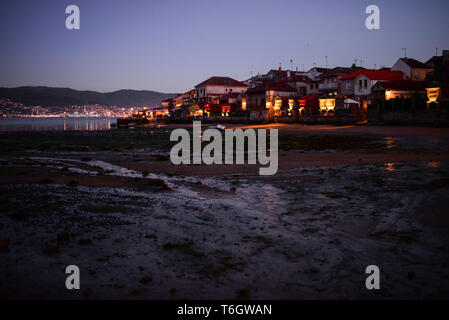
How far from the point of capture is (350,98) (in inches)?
2467

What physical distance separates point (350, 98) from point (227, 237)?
63791 millimetres

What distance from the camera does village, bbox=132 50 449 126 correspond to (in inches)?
1585

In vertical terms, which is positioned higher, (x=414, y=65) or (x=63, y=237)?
(x=414, y=65)

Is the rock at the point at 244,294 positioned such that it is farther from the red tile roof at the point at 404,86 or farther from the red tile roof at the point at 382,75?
the red tile roof at the point at 382,75

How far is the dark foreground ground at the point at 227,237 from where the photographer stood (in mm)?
4070

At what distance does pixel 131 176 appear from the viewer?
12172 mm

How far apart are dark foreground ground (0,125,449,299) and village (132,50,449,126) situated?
34148mm

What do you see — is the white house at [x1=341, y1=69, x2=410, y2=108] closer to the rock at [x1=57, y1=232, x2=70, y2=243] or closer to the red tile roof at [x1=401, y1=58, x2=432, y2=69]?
the red tile roof at [x1=401, y1=58, x2=432, y2=69]

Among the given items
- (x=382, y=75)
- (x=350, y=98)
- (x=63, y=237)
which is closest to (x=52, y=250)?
(x=63, y=237)

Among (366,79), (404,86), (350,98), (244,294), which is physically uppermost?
(366,79)

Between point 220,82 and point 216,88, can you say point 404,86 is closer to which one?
point 216,88
